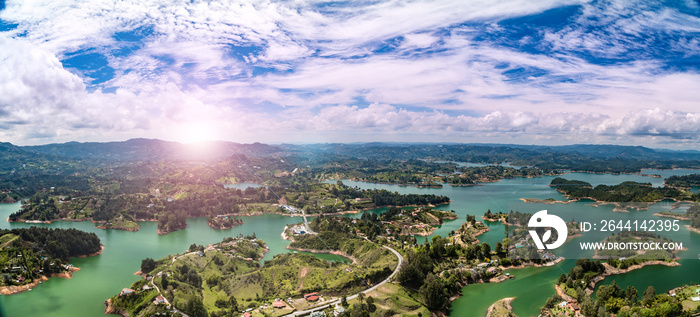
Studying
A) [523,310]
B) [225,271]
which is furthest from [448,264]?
[225,271]

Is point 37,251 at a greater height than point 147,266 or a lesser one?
greater

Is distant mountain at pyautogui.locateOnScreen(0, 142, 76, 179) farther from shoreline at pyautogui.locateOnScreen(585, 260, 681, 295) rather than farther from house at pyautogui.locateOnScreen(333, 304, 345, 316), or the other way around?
shoreline at pyautogui.locateOnScreen(585, 260, 681, 295)

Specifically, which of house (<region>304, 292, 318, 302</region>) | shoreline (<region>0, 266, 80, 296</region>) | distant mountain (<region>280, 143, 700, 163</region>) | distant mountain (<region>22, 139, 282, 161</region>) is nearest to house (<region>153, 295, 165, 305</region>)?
house (<region>304, 292, 318, 302</region>)

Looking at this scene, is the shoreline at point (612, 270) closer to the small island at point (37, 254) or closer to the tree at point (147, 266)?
the tree at point (147, 266)

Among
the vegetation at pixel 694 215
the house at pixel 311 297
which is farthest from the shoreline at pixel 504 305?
the vegetation at pixel 694 215

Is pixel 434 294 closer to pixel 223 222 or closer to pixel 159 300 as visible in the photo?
pixel 159 300

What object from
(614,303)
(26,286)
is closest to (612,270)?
(614,303)

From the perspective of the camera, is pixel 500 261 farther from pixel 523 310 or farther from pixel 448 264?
pixel 523 310

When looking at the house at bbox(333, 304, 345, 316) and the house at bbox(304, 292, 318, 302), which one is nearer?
the house at bbox(333, 304, 345, 316)
